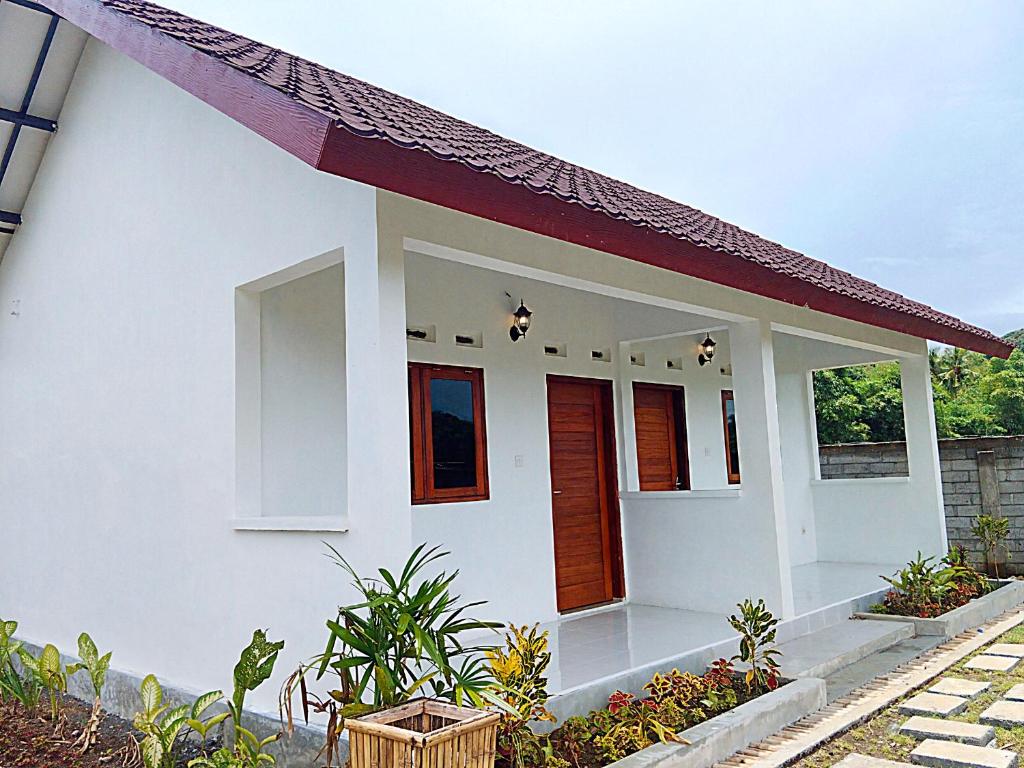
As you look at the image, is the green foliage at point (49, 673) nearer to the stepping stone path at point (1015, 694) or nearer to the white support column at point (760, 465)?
the white support column at point (760, 465)

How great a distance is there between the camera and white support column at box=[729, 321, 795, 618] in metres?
7.27

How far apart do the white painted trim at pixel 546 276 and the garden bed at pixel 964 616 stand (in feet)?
10.1

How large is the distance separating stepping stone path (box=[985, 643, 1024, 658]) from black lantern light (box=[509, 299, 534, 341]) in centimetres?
465

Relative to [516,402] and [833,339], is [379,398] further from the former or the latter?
[833,339]

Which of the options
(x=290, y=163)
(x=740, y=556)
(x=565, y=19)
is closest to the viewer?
(x=290, y=163)

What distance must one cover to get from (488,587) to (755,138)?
42.8 m

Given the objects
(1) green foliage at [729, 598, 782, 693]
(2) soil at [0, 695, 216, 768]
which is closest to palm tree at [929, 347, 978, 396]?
(1) green foliage at [729, 598, 782, 693]

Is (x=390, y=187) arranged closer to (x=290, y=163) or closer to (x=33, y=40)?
(x=290, y=163)

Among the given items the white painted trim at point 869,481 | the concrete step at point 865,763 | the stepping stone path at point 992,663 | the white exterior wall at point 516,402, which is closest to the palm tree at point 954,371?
the white painted trim at point 869,481

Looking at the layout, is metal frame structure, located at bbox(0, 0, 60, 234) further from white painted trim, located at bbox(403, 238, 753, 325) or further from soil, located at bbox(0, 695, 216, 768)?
soil, located at bbox(0, 695, 216, 768)

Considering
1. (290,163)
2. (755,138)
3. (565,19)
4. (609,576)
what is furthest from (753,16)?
(290,163)

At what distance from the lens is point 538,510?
7.63 metres

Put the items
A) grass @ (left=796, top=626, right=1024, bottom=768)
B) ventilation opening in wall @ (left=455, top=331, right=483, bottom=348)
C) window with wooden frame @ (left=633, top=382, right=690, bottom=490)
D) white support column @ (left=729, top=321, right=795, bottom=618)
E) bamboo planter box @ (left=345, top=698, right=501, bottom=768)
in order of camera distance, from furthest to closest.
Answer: window with wooden frame @ (left=633, top=382, right=690, bottom=490), white support column @ (left=729, top=321, right=795, bottom=618), ventilation opening in wall @ (left=455, top=331, right=483, bottom=348), grass @ (left=796, top=626, right=1024, bottom=768), bamboo planter box @ (left=345, top=698, right=501, bottom=768)

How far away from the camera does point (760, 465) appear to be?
7.39 m
